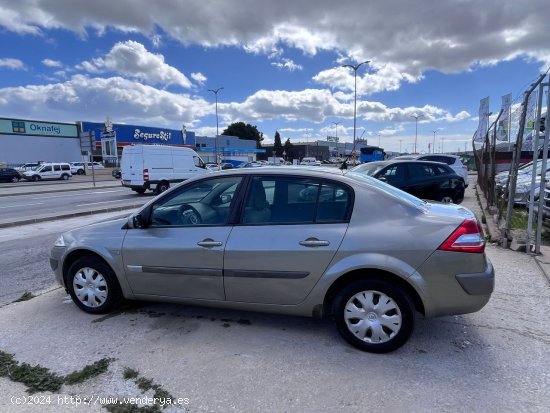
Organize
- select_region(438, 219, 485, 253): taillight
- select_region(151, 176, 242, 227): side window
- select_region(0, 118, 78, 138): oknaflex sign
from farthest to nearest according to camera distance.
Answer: select_region(0, 118, 78, 138): oknaflex sign → select_region(151, 176, 242, 227): side window → select_region(438, 219, 485, 253): taillight

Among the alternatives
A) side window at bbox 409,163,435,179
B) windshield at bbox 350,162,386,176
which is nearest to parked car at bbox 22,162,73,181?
windshield at bbox 350,162,386,176

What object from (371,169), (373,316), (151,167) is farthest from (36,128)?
(373,316)

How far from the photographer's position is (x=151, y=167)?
19.2 m

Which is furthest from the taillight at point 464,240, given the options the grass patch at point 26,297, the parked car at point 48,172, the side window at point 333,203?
the parked car at point 48,172

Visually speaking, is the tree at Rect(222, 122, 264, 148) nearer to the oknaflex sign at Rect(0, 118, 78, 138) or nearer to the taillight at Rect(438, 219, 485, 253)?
the oknaflex sign at Rect(0, 118, 78, 138)

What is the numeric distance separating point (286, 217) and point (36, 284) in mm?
3861

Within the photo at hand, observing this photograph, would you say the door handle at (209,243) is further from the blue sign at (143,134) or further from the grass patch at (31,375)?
the blue sign at (143,134)

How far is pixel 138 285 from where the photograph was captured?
12.6 ft

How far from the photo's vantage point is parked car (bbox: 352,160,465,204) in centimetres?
1061

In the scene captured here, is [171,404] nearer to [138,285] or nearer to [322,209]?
[138,285]

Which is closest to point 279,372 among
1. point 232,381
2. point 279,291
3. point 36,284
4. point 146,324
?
point 232,381

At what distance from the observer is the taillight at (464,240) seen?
3.04 meters

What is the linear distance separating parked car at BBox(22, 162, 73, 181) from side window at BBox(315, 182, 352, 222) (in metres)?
41.3

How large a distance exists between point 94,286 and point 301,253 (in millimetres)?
2265
